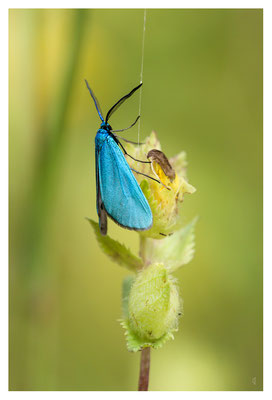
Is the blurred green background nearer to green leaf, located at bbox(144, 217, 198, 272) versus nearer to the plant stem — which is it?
green leaf, located at bbox(144, 217, 198, 272)

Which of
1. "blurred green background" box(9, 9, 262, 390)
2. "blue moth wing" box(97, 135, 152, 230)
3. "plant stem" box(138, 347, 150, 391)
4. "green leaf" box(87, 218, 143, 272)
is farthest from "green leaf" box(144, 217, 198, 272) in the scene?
"blurred green background" box(9, 9, 262, 390)

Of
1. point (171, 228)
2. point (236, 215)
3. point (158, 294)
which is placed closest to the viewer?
point (158, 294)

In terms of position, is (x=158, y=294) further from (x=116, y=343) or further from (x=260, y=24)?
(x=260, y=24)

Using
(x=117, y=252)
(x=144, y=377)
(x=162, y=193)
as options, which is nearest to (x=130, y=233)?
(x=117, y=252)

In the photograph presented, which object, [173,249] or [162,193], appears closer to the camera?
[162,193]

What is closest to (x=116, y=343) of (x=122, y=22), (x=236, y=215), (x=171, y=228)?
(x=236, y=215)

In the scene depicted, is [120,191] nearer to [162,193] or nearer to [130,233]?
[162,193]
